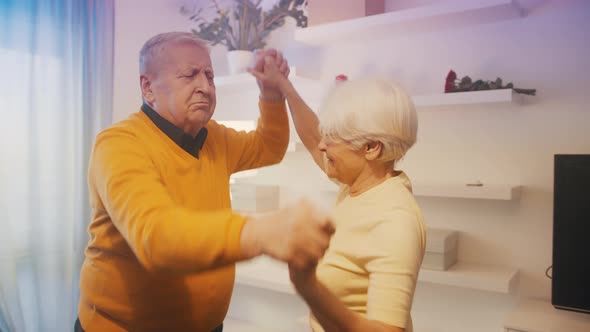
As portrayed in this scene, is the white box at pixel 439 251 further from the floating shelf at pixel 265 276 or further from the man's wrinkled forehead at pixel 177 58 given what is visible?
the man's wrinkled forehead at pixel 177 58

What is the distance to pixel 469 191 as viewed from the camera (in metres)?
1.93

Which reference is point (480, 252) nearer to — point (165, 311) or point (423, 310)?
point (423, 310)

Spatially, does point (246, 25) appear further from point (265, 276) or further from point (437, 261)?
point (437, 261)

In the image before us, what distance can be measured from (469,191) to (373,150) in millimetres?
1031

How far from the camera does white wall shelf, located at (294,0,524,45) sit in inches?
73.9

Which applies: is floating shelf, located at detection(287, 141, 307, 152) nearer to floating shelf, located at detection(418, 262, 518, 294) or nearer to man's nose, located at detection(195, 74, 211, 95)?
floating shelf, located at detection(418, 262, 518, 294)

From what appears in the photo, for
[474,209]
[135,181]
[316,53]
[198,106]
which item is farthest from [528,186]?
[135,181]

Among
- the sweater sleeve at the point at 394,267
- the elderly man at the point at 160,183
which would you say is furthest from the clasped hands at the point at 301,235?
the sweater sleeve at the point at 394,267

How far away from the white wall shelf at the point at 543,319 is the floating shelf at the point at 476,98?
82cm

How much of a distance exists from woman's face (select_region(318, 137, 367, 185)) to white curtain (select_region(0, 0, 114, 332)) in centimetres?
176

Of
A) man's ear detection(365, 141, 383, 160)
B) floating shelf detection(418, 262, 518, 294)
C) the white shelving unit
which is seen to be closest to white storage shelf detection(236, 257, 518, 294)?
floating shelf detection(418, 262, 518, 294)

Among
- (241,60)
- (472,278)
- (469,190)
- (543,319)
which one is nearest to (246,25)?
(241,60)

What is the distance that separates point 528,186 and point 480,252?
353 mm

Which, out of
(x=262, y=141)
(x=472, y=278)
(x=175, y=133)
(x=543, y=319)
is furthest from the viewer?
(x=472, y=278)
